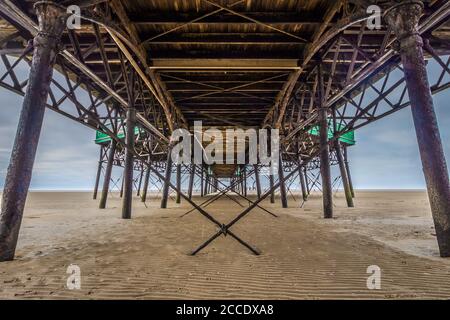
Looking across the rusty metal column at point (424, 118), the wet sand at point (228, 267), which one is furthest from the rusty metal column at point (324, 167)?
the rusty metal column at point (424, 118)

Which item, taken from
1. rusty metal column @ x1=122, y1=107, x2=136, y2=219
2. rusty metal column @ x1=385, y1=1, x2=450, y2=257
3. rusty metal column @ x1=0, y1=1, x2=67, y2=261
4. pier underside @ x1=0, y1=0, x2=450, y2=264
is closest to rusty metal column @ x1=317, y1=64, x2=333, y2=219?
pier underside @ x1=0, y1=0, x2=450, y2=264

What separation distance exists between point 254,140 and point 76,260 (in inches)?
631

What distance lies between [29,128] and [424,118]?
21.5 feet

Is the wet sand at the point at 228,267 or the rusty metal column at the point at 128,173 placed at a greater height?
the rusty metal column at the point at 128,173

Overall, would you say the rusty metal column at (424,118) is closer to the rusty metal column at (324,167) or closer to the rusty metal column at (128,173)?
the rusty metal column at (324,167)

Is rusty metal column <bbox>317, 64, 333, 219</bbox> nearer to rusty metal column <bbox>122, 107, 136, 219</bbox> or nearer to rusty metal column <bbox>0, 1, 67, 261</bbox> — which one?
rusty metal column <bbox>122, 107, 136, 219</bbox>

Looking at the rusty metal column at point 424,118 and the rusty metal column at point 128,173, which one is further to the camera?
the rusty metal column at point 128,173

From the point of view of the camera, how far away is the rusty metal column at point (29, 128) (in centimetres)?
342

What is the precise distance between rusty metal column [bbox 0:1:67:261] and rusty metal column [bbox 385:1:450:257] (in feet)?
20.5

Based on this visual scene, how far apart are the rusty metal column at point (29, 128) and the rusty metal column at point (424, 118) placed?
6.26 m
